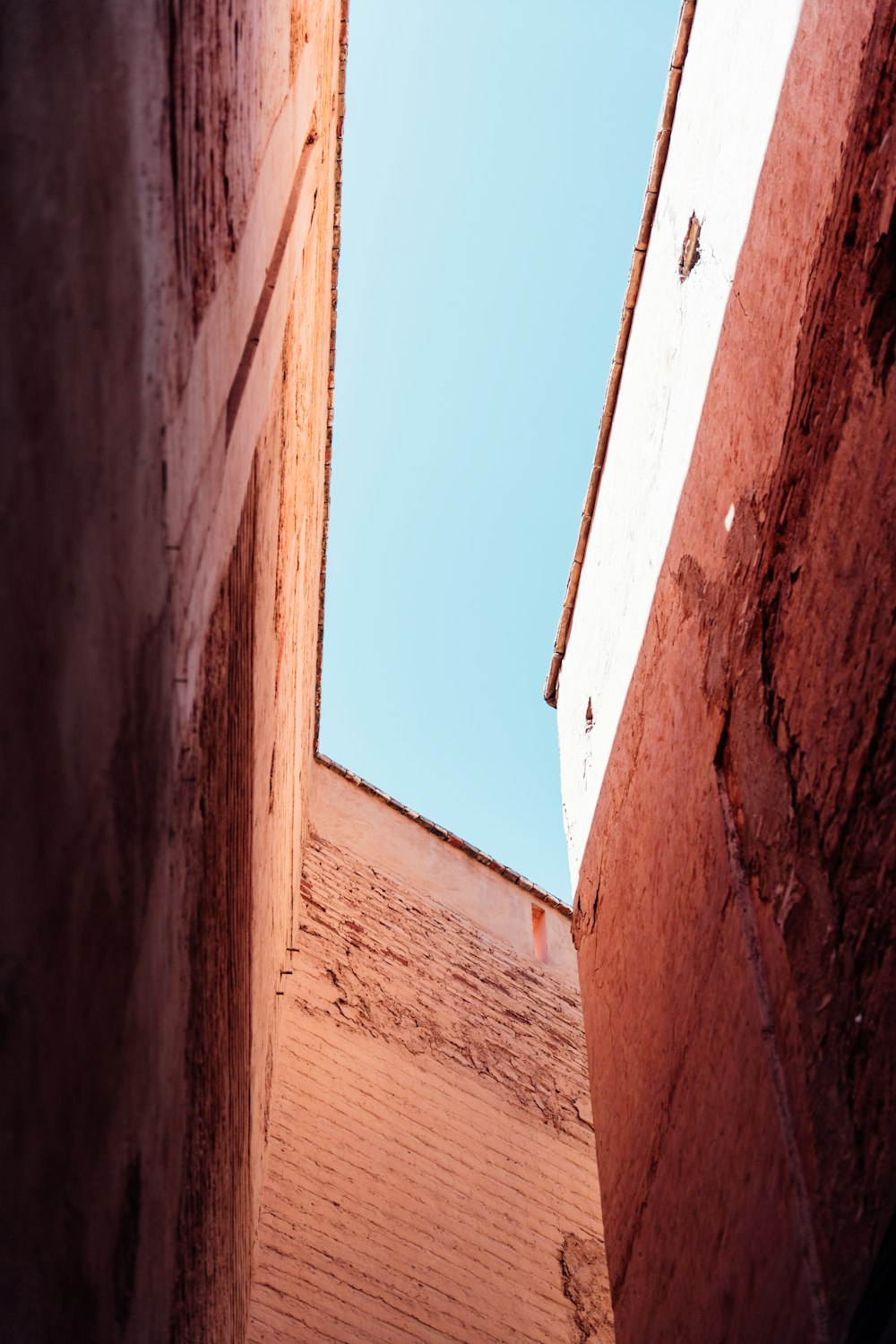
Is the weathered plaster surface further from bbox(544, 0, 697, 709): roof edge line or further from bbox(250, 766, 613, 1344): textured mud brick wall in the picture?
bbox(544, 0, 697, 709): roof edge line

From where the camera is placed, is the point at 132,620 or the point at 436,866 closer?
the point at 132,620

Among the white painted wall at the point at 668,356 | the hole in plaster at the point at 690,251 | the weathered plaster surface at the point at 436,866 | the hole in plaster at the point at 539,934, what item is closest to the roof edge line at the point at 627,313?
the white painted wall at the point at 668,356

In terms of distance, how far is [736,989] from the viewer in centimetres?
362

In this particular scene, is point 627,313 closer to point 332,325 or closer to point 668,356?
point 668,356

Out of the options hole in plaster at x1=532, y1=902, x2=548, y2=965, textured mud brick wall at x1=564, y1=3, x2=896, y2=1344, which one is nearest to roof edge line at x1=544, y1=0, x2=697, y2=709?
textured mud brick wall at x1=564, y1=3, x2=896, y2=1344

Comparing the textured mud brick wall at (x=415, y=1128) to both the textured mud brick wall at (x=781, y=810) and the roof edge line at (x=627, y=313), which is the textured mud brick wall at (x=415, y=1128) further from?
the roof edge line at (x=627, y=313)

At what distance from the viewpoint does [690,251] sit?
554cm

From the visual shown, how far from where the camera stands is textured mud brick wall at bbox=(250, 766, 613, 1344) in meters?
5.96

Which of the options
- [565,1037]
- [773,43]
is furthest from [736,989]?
[565,1037]

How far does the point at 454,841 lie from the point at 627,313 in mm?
4952

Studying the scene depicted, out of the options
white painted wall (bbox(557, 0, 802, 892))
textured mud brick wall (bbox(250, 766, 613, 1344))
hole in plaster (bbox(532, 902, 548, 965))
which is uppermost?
white painted wall (bbox(557, 0, 802, 892))

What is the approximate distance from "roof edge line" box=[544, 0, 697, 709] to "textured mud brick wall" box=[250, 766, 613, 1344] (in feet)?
7.33

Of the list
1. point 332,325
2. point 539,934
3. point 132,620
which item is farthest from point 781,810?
point 539,934

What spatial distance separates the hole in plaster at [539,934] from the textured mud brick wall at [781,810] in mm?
4945
